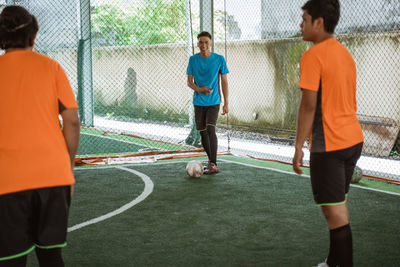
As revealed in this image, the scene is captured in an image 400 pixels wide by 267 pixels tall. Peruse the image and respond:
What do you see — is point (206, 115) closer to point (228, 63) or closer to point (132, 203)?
point (132, 203)

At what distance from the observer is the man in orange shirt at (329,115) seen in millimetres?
3035

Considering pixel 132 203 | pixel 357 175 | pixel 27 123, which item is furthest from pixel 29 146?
pixel 357 175

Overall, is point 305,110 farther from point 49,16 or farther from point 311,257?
point 49,16

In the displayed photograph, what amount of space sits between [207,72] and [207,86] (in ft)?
0.65

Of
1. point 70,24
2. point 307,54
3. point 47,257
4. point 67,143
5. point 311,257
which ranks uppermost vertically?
point 70,24

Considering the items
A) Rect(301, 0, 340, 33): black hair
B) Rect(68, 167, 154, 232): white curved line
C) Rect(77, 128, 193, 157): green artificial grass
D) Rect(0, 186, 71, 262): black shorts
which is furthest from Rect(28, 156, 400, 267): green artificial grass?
Rect(77, 128, 193, 157): green artificial grass

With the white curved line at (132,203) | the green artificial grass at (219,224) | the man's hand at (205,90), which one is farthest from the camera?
the man's hand at (205,90)

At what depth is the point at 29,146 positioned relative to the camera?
7.53 feet

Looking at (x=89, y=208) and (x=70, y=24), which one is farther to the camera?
(x=70, y=24)

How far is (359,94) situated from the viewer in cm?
1009

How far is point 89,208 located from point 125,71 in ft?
36.6

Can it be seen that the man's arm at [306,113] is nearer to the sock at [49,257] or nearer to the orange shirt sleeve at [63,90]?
the orange shirt sleeve at [63,90]

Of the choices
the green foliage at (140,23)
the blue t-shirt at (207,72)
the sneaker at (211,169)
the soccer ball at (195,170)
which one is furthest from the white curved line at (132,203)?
the green foliage at (140,23)

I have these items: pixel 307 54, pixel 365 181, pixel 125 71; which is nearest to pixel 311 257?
pixel 307 54
